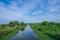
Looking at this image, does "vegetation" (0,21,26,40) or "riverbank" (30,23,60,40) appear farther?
"vegetation" (0,21,26,40)

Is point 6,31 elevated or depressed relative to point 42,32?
elevated

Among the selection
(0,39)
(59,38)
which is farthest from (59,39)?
(0,39)

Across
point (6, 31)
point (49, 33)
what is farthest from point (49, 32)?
point (6, 31)

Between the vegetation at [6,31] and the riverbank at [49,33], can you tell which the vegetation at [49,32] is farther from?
the vegetation at [6,31]

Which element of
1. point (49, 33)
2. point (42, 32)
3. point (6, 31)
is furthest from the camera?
point (42, 32)

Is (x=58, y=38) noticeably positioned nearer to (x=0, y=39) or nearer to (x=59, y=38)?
(x=59, y=38)

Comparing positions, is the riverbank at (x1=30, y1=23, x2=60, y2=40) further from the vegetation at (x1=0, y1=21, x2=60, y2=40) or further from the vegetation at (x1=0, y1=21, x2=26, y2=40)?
the vegetation at (x1=0, y1=21, x2=26, y2=40)

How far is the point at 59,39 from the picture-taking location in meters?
5.52

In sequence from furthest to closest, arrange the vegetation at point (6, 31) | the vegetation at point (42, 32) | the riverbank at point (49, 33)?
the vegetation at point (6, 31)
the vegetation at point (42, 32)
the riverbank at point (49, 33)

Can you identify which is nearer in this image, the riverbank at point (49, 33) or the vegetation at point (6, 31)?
the riverbank at point (49, 33)

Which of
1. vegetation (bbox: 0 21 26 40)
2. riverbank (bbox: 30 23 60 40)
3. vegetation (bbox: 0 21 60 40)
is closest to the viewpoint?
riverbank (bbox: 30 23 60 40)

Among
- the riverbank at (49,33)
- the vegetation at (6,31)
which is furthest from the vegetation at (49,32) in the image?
the vegetation at (6,31)

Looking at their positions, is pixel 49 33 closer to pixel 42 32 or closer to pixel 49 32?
pixel 49 32

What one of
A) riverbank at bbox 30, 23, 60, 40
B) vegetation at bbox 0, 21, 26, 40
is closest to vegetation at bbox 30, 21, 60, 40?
riverbank at bbox 30, 23, 60, 40
